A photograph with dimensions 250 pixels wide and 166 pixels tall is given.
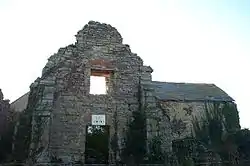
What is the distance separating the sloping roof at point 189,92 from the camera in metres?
25.1

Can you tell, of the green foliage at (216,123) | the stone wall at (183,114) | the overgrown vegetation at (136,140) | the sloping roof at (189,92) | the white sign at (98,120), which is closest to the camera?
the overgrown vegetation at (136,140)

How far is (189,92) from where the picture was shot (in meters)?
26.4

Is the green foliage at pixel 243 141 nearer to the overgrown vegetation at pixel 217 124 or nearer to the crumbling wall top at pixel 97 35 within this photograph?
the overgrown vegetation at pixel 217 124

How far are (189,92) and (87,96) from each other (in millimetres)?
15409

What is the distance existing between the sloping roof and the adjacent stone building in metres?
10.7

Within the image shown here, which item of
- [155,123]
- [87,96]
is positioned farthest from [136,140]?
[87,96]

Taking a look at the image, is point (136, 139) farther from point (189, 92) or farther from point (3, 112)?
point (189, 92)

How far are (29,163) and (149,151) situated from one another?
15.7 feet

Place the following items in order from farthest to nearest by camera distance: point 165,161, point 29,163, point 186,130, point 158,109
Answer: point 186,130 < point 158,109 < point 165,161 < point 29,163

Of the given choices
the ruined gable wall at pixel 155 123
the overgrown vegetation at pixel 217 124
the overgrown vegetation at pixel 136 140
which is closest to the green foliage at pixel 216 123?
the overgrown vegetation at pixel 217 124

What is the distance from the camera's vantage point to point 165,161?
12.2 m

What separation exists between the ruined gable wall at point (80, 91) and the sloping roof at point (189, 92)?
10.8 metres

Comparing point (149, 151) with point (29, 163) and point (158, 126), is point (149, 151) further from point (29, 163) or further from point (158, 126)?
point (29, 163)

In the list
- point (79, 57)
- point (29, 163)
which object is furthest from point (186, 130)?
point (29, 163)
